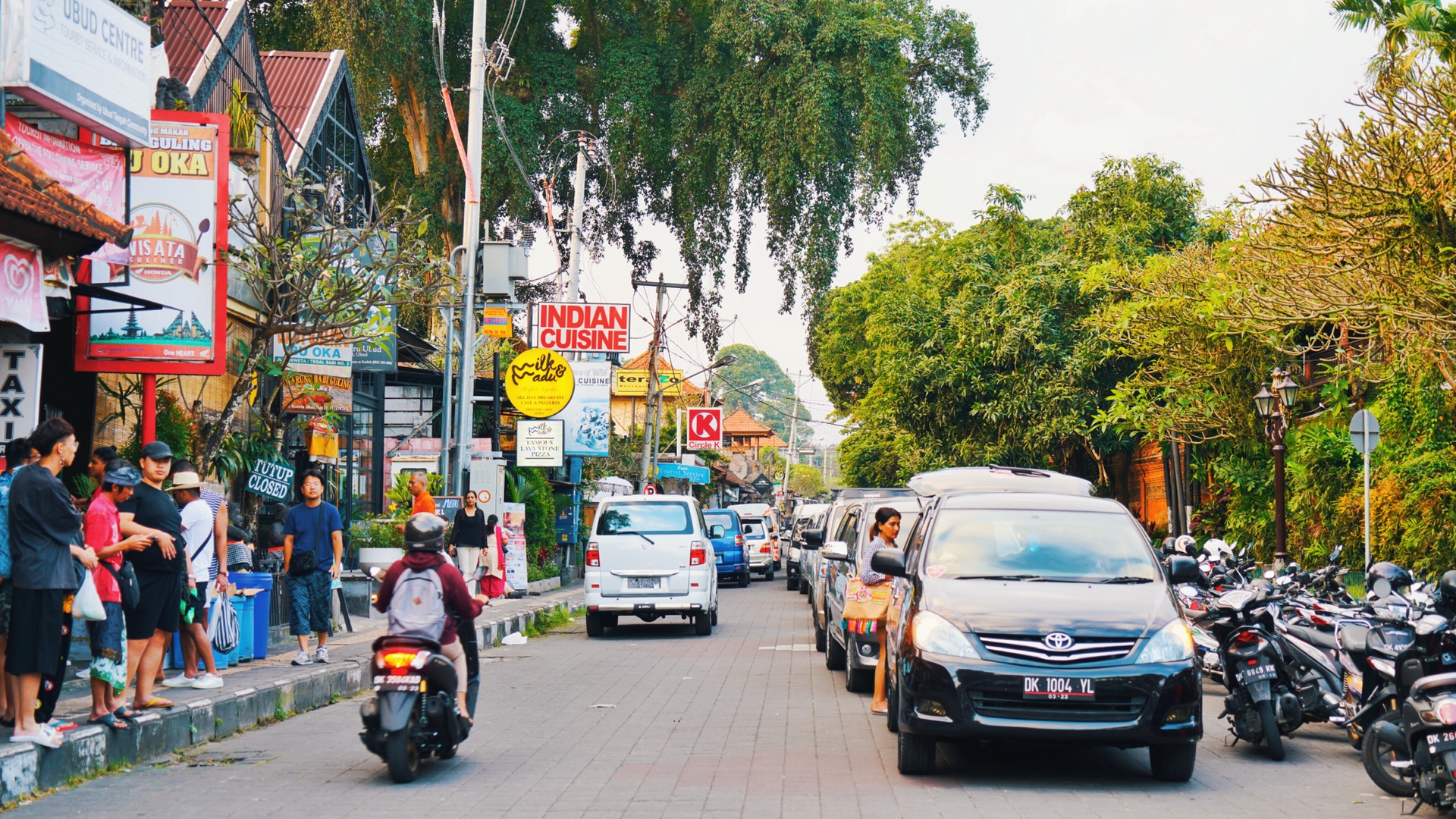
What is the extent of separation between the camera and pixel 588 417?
101ft

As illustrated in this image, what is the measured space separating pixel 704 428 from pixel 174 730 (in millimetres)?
36950

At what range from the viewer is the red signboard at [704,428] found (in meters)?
46.0

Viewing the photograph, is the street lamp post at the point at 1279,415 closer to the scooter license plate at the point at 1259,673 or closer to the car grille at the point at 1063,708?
the scooter license plate at the point at 1259,673

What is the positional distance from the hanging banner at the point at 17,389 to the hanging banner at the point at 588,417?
789 inches

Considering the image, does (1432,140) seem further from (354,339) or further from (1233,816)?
(354,339)

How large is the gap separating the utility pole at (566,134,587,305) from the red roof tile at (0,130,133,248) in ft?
63.3

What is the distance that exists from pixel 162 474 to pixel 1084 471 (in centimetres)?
3220

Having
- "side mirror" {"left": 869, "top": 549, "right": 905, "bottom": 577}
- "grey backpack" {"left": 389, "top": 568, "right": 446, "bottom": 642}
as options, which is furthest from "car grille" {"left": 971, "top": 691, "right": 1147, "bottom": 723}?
"grey backpack" {"left": 389, "top": 568, "right": 446, "bottom": 642}

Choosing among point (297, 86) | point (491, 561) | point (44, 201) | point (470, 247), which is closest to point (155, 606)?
point (44, 201)

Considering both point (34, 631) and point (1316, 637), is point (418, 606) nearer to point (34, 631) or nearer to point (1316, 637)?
point (34, 631)

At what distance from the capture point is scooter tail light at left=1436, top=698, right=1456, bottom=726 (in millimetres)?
6824

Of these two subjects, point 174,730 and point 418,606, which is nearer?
point 418,606

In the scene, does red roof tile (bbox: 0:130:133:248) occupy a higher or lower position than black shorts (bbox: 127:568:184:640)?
higher

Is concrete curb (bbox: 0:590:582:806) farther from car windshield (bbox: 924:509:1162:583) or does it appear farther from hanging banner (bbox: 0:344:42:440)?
car windshield (bbox: 924:509:1162:583)
